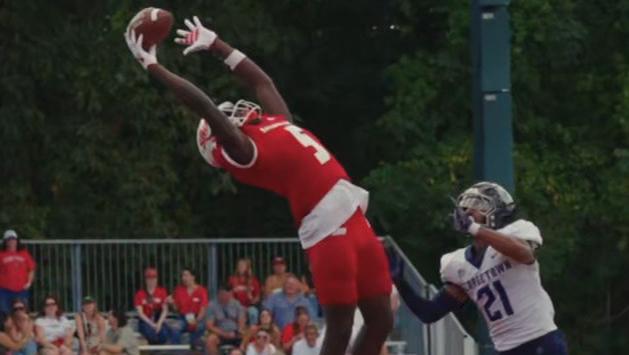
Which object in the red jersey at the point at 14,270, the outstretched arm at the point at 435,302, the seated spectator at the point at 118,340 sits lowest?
the seated spectator at the point at 118,340

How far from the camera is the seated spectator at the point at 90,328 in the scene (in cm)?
2030

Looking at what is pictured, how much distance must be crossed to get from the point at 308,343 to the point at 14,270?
4.17m

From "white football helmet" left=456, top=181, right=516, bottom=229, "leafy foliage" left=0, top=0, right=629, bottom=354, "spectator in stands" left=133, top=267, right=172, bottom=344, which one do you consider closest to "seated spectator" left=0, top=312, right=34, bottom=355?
"spectator in stands" left=133, top=267, right=172, bottom=344

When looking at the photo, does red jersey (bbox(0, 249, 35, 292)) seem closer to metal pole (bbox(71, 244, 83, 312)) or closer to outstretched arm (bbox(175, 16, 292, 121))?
metal pole (bbox(71, 244, 83, 312))

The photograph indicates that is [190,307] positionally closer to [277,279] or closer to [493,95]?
[277,279]

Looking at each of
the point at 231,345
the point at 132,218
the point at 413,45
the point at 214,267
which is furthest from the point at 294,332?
the point at 413,45

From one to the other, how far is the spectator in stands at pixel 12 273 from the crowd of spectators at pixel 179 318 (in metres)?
0.01

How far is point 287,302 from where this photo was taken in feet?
68.2

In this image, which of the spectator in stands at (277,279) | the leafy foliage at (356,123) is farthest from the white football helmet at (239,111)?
the leafy foliage at (356,123)

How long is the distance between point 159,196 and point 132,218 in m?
0.50

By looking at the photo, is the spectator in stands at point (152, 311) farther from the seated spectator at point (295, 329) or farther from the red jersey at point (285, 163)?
the red jersey at point (285, 163)

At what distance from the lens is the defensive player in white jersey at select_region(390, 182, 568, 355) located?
1035 cm

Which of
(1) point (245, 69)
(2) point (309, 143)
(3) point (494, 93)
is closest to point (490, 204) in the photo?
(2) point (309, 143)

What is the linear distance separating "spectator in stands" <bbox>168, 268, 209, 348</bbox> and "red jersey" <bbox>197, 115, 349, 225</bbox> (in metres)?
10.8
